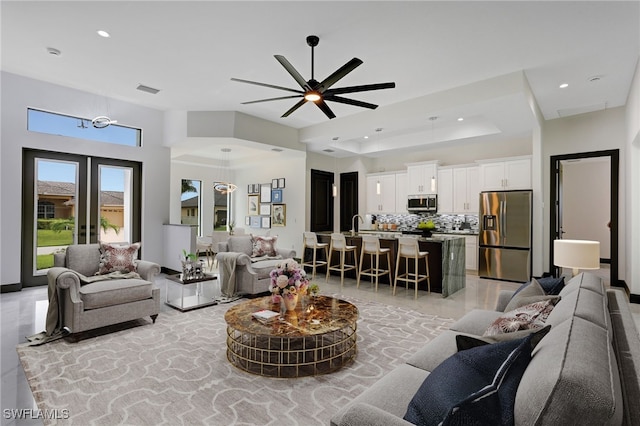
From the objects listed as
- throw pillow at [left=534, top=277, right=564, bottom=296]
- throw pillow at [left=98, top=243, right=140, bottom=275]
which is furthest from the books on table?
throw pillow at [left=534, top=277, right=564, bottom=296]

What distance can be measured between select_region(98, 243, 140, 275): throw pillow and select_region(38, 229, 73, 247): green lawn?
233cm

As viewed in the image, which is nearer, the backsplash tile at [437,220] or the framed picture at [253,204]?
the backsplash tile at [437,220]

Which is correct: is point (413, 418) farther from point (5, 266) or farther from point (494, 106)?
point (5, 266)

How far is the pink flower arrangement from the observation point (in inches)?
122

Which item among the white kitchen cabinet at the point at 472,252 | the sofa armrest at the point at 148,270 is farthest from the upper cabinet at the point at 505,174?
the sofa armrest at the point at 148,270

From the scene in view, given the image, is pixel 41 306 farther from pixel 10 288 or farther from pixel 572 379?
pixel 572 379

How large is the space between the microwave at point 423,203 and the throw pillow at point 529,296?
5616 mm

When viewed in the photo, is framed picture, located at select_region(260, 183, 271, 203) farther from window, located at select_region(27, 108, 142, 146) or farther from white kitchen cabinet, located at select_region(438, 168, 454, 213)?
white kitchen cabinet, located at select_region(438, 168, 454, 213)

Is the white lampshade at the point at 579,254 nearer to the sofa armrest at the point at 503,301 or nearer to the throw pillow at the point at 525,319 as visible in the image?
the sofa armrest at the point at 503,301

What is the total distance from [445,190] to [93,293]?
23.6 ft

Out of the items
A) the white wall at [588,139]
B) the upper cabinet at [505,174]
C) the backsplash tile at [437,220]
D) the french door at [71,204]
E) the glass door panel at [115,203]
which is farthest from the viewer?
the backsplash tile at [437,220]

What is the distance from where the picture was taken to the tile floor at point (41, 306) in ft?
8.10

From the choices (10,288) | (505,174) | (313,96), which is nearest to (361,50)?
(313,96)

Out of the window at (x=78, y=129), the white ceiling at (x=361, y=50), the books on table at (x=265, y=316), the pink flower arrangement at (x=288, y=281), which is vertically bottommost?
the books on table at (x=265, y=316)
